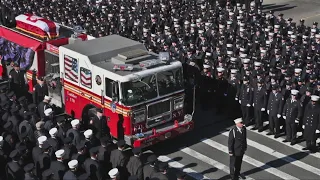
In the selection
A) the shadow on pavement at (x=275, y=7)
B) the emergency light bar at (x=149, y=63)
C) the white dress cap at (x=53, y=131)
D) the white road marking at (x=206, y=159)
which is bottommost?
the shadow on pavement at (x=275, y=7)

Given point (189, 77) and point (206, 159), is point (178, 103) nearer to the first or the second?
point (206, 159)

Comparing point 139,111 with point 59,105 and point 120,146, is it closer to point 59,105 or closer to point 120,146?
point 120,146

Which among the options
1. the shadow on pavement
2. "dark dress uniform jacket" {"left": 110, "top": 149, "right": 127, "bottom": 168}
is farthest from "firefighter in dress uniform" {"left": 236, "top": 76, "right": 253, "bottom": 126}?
the shadow on pavement

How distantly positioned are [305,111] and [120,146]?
6235mm

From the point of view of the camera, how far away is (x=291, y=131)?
18.4m

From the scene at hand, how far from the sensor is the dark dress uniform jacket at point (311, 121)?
1739cm

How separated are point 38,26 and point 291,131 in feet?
33.0

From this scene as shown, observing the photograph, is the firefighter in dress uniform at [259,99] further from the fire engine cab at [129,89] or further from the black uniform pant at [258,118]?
the fire engine cab at [129,89]

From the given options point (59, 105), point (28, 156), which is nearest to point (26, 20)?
point (59, 105)

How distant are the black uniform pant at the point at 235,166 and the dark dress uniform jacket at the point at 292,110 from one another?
3004mm

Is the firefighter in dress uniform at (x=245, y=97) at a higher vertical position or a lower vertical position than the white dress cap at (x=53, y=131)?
lower

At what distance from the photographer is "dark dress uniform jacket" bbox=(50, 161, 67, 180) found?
520 inches

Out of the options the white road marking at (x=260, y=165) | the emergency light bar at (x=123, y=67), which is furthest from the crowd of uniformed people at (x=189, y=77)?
the white road marking at (x=260, y=165)

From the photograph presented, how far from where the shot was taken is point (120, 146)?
1466 cm
